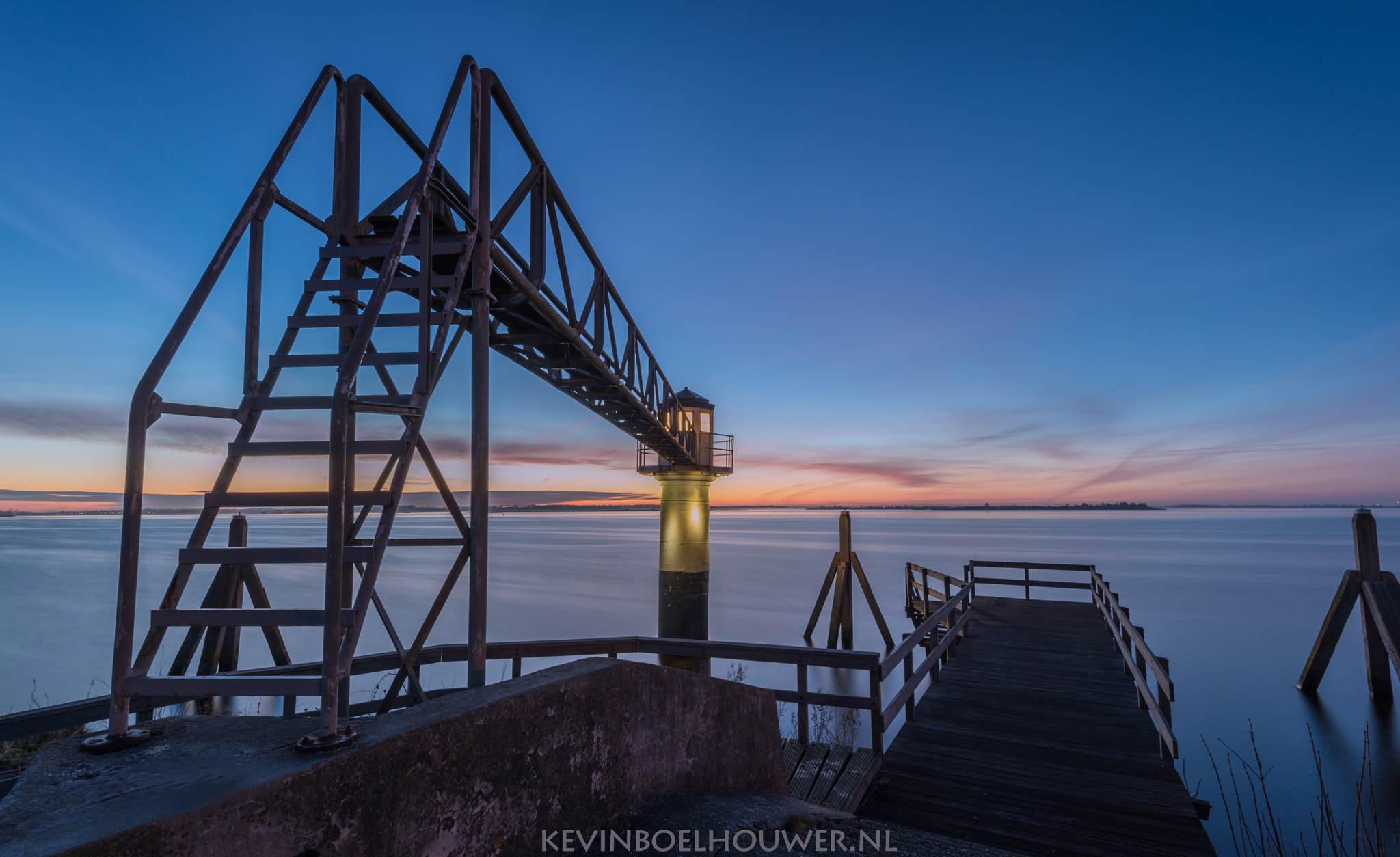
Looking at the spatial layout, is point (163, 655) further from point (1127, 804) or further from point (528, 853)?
point (1127, 804)

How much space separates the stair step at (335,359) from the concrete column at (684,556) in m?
15.3

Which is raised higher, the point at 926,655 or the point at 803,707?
the point at 803,707

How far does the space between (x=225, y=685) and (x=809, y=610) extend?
30161 mm

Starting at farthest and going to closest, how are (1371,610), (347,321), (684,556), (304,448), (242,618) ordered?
(684,556), (1371,610), (347,321), (304,448), (242,618)

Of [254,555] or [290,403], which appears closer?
[254,555]

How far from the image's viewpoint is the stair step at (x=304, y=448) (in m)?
3.02

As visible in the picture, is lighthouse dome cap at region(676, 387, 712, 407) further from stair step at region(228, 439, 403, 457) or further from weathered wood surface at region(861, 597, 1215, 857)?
stair step at region(228, 439, 403, 457)

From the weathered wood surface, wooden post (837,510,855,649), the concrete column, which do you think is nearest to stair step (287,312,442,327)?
the weathered wood surface

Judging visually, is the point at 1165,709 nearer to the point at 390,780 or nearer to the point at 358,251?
the point at 390,780

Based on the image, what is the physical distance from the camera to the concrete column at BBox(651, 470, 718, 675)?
1830 cm

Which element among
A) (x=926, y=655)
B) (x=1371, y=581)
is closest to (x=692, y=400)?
(x=926, y=655)

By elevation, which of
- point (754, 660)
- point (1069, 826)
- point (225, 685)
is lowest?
point (1069, 826)

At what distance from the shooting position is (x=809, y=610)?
101 feet

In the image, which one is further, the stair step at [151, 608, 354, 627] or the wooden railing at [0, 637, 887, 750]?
the wooden railing at [0, 637, 887, 750]
